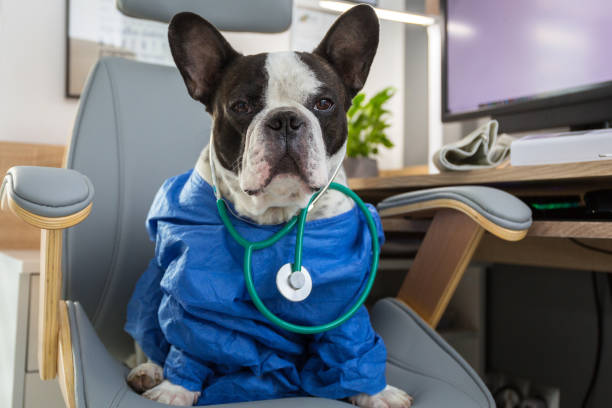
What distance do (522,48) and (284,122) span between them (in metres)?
0.90

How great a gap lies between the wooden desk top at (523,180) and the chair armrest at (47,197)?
692 millimetres

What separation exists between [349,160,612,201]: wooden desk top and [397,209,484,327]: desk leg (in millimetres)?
115

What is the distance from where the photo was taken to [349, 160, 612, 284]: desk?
0.80 metres

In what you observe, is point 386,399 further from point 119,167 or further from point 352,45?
point 119,167

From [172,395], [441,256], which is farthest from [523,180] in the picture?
[172,395]

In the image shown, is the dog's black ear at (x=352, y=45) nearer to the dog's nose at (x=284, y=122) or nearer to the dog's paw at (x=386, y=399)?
the dog's nose at (x=284, y=122)

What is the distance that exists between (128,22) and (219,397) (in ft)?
5.18

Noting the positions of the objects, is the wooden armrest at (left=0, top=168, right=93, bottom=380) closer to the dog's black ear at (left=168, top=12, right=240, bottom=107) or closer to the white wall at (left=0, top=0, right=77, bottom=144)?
the dog's black ear at (left=168, top=12, right=240, bottom=107)

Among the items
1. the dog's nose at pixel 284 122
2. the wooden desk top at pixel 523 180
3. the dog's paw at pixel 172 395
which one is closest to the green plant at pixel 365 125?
the wooden desk top at pixel 523 180

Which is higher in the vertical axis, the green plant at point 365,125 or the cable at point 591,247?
the green plant at point 365,125

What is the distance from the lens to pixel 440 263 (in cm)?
93

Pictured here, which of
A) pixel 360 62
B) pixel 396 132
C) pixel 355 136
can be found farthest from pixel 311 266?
pixel 396 132

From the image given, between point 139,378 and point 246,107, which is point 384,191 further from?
point 139,378

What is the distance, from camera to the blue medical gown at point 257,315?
2.59 feet
